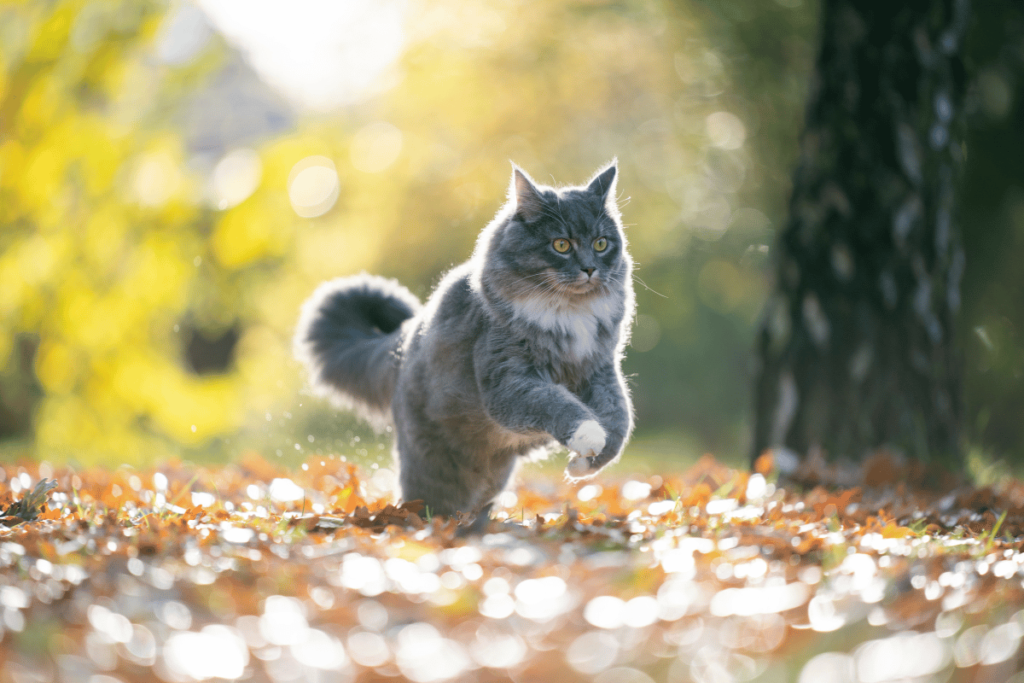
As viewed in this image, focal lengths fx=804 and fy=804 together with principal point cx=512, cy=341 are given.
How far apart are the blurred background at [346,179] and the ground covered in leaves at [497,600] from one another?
224cm

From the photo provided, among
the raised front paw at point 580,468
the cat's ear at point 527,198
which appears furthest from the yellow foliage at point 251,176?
the raised front paw at point 580,468

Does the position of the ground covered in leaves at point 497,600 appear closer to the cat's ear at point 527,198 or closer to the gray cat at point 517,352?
the gray cat at point 517,352

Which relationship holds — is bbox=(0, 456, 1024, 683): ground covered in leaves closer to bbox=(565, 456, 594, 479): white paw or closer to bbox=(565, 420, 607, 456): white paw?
bbox=(565, 456, 594, 479): white paw

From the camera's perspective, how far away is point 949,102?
17.3 feet

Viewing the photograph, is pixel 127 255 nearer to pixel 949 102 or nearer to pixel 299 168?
pixel 299 168

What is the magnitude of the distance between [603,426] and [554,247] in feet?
2.62

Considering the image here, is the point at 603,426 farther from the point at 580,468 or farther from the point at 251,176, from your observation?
the point at 251,176

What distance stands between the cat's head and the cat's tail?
83cm

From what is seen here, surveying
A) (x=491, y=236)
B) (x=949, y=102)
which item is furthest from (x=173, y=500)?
(x=949, y=102)

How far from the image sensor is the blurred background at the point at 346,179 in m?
6.89

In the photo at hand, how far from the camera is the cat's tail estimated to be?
4.08m

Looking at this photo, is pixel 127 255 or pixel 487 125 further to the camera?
pixel 487 125

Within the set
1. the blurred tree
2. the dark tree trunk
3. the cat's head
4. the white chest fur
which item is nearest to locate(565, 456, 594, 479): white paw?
the white chest fur

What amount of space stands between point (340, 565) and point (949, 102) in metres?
4.97
